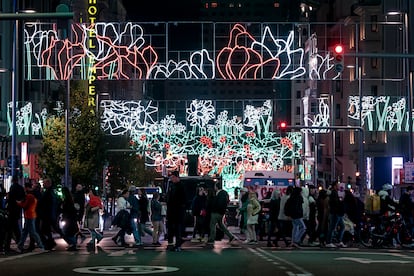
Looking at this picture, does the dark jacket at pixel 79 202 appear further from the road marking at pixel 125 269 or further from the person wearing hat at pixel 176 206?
the road marking at pixel 125 269

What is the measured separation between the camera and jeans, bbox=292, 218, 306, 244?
30.0m

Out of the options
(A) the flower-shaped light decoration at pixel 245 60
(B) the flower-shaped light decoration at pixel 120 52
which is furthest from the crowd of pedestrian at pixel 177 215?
(B) the flower-shaped light decoration at pixel 120 52

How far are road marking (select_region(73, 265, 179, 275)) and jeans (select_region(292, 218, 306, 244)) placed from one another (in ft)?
34.3

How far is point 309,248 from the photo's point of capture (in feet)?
97.8

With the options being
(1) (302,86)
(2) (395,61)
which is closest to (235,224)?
(2) (395,61)

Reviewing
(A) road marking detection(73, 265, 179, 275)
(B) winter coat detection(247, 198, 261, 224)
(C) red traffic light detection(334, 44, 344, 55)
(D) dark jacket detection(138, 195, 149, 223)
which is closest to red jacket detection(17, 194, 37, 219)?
(D) dark jacket detection(138, 195, 149, 223)

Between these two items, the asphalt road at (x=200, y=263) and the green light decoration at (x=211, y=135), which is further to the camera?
the green light decoration at (x=211, y=135)

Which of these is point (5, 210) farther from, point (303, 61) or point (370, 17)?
point (370, 17)

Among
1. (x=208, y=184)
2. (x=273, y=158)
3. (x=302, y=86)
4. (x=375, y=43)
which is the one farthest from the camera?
(x=302, y=86)

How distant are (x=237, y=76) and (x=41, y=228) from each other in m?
21.5

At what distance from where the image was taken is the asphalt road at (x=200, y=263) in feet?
60.7

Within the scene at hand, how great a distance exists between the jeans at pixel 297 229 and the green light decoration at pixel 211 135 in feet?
105

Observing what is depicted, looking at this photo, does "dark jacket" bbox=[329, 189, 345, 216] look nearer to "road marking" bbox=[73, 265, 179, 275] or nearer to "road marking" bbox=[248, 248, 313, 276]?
"road marking" bbox=[248, 248, 313, 276]

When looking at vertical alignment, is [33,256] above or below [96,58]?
below
